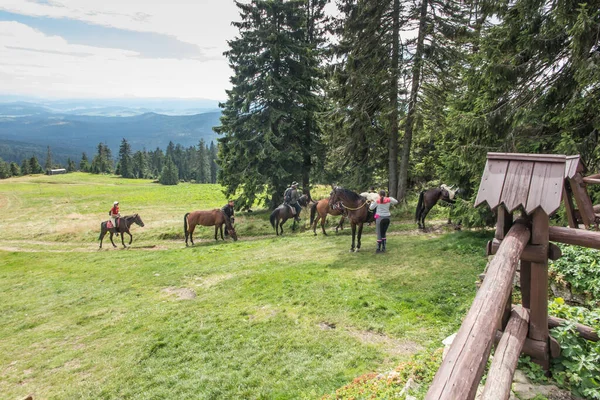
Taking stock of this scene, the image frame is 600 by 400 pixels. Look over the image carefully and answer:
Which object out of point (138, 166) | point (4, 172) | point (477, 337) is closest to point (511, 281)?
point (477, 337)

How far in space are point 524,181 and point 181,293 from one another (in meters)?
11.0

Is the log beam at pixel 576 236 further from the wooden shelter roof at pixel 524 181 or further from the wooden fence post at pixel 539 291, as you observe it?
the wooden shelter roof at pixel 524 181

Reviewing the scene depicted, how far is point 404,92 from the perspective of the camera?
55.5ft

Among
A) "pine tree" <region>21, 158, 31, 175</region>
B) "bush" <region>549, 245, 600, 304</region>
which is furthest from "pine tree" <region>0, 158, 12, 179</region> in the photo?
"bush" <region>549, 245, 600, 304</region>

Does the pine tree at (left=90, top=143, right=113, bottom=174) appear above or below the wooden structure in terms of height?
above

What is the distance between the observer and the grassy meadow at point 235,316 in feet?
20.2

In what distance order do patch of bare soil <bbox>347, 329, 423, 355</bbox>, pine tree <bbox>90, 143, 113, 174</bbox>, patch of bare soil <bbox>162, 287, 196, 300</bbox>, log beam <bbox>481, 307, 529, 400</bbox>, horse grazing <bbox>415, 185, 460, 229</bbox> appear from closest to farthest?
log beam <bbox>481, 307, 529, 400</bbox> → patch of bare soil <bbox>347, 329, 423, 355</bbox> → patch of bare soil <bbox>162, 287, 196, 300</bbox> → horse grazing <bbox>415, 185, 460, 229</bbox> → pine tree <bbox>90, 143, 113, 174</bbox>

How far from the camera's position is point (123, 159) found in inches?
3824

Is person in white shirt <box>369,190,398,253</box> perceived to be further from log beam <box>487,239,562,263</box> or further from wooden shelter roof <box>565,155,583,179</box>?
log beam <box>487,239,562,263</box>

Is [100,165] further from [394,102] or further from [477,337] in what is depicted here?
[477,337]

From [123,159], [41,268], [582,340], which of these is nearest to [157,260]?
[41,268]

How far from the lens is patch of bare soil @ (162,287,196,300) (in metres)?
10.9

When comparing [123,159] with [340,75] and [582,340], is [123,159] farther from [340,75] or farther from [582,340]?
[582,340]

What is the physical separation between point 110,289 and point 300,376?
1000 centimetres
